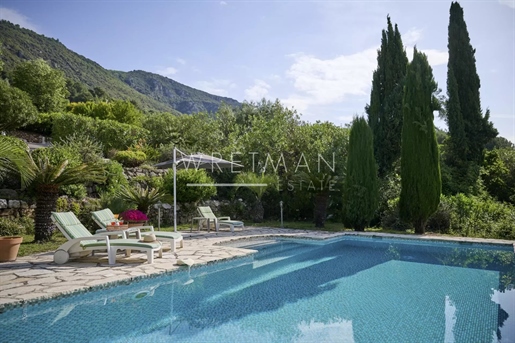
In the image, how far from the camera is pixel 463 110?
64.3 feet

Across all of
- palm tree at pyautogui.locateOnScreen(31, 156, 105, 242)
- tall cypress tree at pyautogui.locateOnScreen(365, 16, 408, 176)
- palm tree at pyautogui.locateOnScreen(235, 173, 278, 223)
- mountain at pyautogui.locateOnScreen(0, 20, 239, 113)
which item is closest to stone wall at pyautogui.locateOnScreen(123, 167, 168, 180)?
palm tree at pyautogui.locateOnScreen(235, 173, 278, 223)

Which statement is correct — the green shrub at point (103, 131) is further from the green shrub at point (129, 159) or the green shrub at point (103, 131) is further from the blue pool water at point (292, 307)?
the blue pool water at point (292, 307)

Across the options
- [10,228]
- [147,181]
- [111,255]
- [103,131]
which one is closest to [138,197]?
[147,181]

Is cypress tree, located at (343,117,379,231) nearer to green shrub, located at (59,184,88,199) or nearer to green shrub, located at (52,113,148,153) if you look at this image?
green shrub, located at (59,184,88,199)

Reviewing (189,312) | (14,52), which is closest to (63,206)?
(189,312)

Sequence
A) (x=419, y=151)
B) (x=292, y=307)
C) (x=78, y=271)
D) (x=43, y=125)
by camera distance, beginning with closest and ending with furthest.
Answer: (x=292, y=307)
(x=78, y=271)
(x=419, y=151)
(x=43, y=125)

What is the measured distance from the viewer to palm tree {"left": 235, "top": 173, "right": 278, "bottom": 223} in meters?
15.0

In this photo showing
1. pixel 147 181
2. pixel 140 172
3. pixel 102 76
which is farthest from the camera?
pixel 102 76

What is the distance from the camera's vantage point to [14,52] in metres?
47.7

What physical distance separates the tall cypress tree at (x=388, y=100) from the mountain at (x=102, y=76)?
20.8 m

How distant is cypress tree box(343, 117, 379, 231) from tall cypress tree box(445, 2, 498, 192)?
8.33 metres

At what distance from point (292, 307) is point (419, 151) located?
30.8ft

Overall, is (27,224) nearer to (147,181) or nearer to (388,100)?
(147,181)

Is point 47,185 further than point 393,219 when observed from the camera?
No
